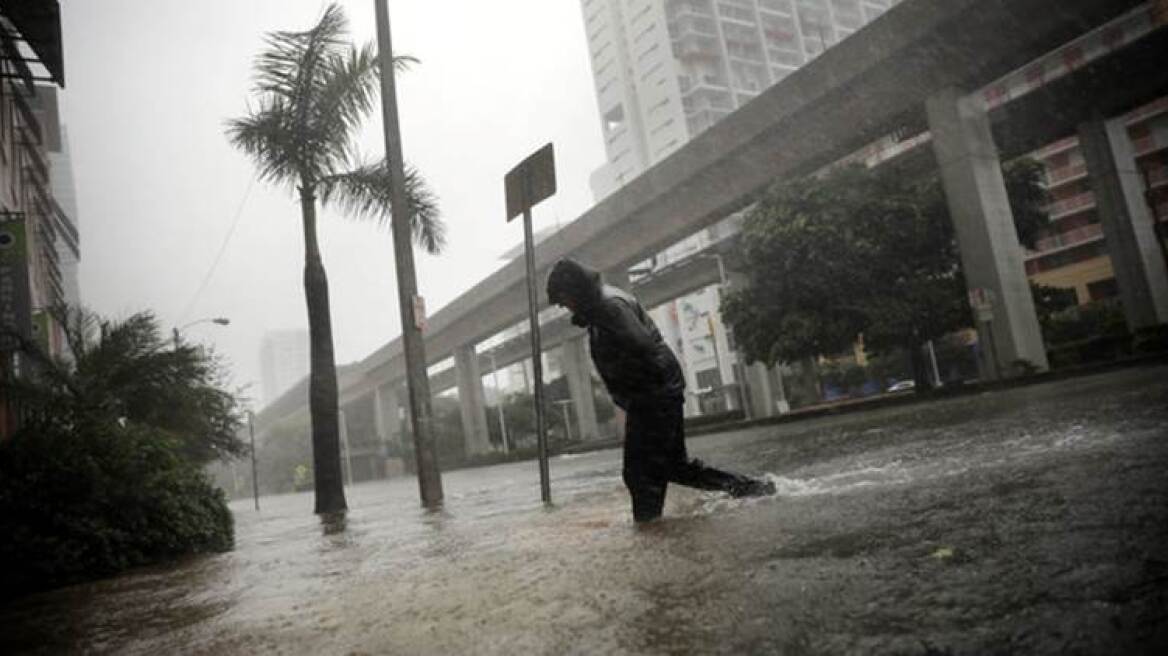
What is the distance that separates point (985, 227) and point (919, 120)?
3881 millimetres

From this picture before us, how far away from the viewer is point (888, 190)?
21.2 m

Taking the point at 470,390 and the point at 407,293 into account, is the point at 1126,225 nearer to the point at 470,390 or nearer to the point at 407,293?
the point at 407,293

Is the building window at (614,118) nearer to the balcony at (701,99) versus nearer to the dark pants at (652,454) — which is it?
the balcony at (701,99)

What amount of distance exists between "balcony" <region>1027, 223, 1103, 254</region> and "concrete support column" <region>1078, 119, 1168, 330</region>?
110ft

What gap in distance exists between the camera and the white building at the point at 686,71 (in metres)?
74.3

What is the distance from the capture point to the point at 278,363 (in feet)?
543

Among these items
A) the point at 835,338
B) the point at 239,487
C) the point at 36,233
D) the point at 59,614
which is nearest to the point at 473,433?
the point at 36,233

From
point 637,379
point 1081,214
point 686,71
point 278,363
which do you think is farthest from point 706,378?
point 278,363

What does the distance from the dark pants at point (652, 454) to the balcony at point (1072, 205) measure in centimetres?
6242

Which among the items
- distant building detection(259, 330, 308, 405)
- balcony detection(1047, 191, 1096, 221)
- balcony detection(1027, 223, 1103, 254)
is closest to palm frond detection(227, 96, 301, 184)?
balcony detection(1027, 223, 1103, 254)

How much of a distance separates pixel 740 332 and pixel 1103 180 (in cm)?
1288

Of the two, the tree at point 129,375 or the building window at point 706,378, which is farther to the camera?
the building window at point 706,378

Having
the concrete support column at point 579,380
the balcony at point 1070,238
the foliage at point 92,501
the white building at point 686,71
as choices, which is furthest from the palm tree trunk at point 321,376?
the white building at point 686,71

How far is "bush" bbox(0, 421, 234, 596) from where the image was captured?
4.79 metres
